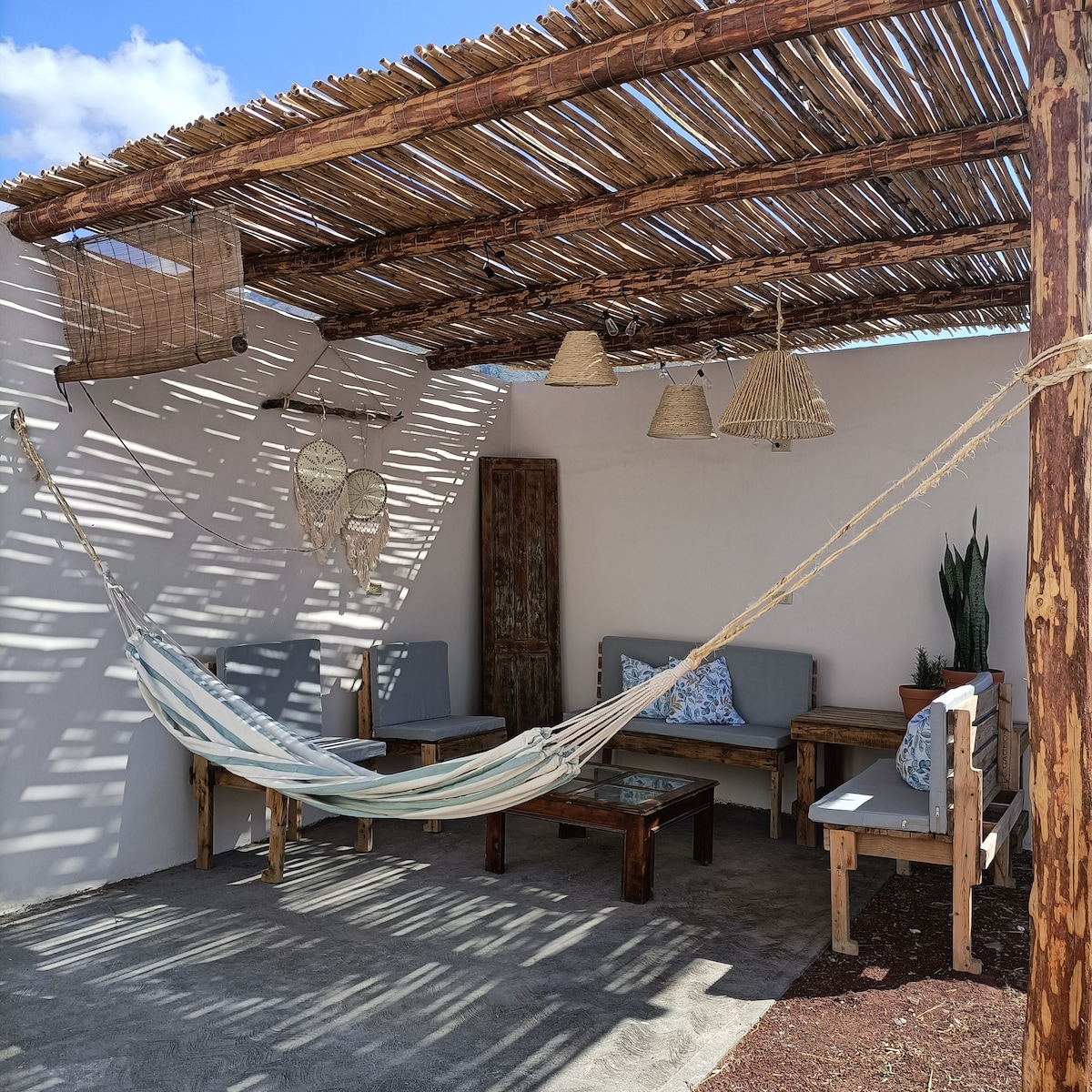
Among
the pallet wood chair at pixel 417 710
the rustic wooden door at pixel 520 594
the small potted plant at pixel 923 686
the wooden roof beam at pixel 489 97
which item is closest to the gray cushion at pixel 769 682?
the small potted plant at pixel 923 686

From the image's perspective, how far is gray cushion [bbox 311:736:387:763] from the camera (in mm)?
4281

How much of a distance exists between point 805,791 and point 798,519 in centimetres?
145

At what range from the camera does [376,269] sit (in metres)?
4.45

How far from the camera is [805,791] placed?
191 inches

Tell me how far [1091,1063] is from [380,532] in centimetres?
404

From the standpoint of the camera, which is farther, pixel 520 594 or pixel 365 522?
pixel 520 594

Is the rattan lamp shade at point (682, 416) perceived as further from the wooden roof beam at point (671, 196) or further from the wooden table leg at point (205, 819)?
the wooden table leg at point (205, 819)

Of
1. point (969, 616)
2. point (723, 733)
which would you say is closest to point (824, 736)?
point (723, 733)

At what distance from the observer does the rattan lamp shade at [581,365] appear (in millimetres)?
3781

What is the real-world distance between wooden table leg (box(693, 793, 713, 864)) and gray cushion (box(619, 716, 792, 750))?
613 millimetres

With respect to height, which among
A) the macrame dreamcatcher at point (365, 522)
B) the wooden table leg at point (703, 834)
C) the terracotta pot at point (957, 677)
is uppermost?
the macrame dreamcatcher at point (365, 522)

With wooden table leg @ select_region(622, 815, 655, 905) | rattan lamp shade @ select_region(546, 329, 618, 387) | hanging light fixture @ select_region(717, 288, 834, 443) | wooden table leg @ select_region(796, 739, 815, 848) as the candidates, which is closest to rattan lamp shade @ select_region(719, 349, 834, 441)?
hanging light fixture @ select_region(717, 288, 834, 443)

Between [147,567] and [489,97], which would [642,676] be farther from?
[489,97]

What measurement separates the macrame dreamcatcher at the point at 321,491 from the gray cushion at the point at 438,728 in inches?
35.7
